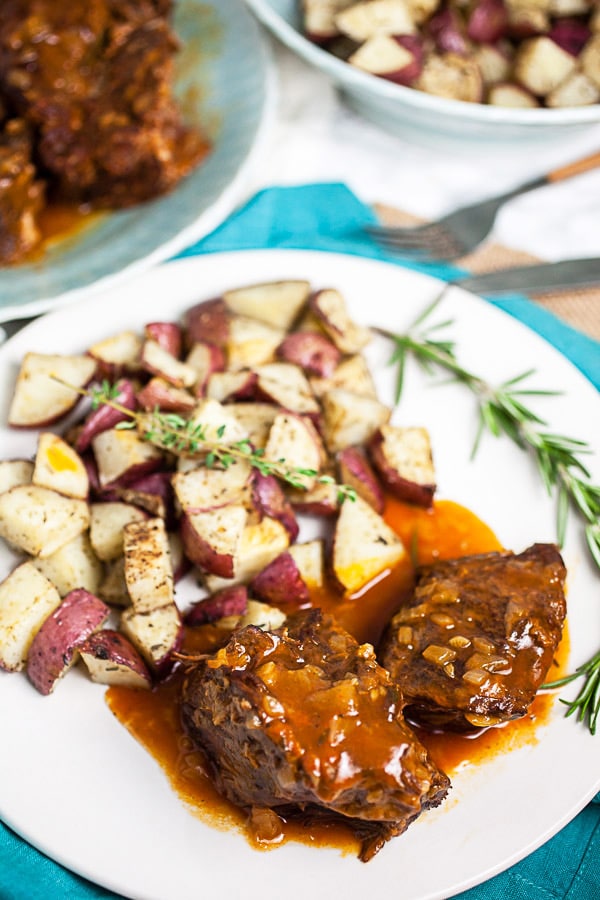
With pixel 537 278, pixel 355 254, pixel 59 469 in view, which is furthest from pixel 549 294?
pixel 59 469

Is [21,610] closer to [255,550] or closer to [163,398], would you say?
[255,550]

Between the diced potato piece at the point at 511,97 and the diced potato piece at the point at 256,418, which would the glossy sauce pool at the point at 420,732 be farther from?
the diced potato piece at the point at 511,97

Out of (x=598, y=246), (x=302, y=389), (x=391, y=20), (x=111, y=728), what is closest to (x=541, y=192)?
(x=598, y=246)

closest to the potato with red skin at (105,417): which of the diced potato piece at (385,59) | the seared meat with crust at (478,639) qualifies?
the seared meat with crust at (478,639)

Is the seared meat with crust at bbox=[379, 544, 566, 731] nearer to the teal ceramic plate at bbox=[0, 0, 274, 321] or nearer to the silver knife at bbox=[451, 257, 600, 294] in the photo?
the silver knife at bbox=[451, 257, 600, 294]

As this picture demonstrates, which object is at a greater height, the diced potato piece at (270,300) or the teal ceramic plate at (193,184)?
the teal ceramic plate at (193,184)

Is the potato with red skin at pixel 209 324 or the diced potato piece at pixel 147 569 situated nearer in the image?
the diced potato piece at pixel 147 569

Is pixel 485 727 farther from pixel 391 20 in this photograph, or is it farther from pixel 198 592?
pixel 391 20

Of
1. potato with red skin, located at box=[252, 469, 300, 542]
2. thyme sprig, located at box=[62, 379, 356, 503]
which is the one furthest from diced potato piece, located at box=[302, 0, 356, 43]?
potato with red skin, located at box=[252, 469, 300, 542]
